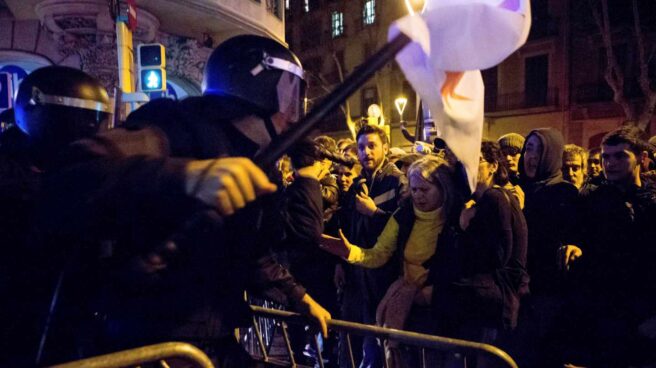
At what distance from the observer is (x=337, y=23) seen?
1670 inches

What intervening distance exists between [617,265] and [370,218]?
187 cm

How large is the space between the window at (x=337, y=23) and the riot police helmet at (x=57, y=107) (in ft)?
132

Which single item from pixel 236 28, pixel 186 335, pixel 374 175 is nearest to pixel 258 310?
pixel 186 335

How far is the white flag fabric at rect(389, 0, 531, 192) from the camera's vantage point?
6.25ft

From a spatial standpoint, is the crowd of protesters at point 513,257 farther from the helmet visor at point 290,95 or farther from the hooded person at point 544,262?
the helmet visor at point 290,95

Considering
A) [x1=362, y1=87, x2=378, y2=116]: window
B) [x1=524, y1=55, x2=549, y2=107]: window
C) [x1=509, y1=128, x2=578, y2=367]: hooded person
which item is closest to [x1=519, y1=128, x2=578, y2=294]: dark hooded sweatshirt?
[x1=509, y1=128, x2=578, y2=367]: hooded person

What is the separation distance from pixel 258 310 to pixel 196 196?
162 centimetres

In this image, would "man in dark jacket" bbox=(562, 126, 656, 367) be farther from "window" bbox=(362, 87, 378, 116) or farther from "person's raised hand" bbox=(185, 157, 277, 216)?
"window" bbox=(362, 87, 378, 116)

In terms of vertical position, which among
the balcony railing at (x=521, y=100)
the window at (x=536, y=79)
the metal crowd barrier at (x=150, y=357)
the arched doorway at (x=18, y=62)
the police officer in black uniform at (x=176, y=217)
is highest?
the window at (x=536, y=79)

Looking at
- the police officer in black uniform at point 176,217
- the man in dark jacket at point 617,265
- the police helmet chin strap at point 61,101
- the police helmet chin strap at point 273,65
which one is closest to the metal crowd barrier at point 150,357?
the police officer in black uniform at point 176,217

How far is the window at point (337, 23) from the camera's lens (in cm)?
4176

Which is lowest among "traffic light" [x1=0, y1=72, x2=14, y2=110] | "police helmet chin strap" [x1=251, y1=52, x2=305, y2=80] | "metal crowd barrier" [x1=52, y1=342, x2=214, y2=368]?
"metal crowd barrier" [x1=52, y1=342, x2=214, y2=368]

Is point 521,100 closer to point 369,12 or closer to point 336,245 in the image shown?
point 369,12

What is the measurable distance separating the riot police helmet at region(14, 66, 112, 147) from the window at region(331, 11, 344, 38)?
132 feet
